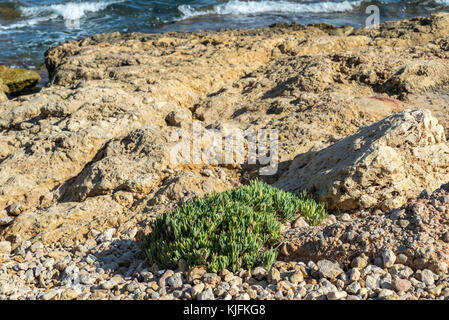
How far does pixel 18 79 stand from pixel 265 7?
573 inches

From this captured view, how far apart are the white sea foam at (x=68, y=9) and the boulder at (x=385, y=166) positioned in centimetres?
2231

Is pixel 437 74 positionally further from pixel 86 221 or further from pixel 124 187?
pixel 86 221

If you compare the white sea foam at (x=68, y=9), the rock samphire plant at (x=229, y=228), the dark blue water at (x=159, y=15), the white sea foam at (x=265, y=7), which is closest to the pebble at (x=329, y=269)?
the rock samphire plant at (x=229, y=228)

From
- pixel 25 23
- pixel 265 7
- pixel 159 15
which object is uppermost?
pixel 265 7

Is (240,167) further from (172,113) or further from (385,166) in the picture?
(385,166)

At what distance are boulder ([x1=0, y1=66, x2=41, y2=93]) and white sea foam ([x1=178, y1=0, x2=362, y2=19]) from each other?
32.9ft

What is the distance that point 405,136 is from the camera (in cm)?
538

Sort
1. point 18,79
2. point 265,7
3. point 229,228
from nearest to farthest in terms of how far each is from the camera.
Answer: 1. point 229,228
2. point 18,79
3. point 265,7

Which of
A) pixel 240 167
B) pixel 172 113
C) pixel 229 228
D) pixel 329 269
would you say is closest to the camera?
pixel 329 269

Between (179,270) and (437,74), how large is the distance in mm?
5600

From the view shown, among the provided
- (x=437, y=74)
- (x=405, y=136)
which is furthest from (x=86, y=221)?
(x=437, y=74)

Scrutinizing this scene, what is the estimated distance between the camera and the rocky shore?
423cm

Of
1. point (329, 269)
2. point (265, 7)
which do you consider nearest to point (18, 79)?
point (329, 269)

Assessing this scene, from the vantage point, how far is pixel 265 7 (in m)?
25.8
